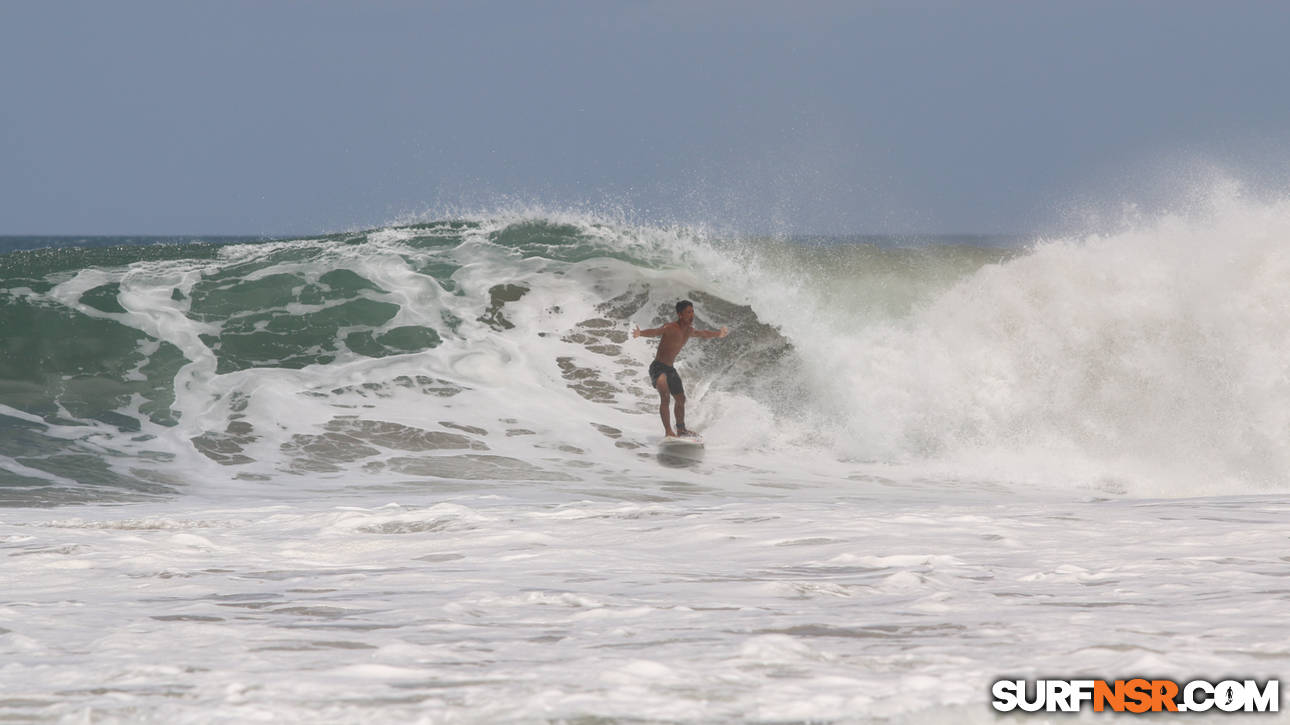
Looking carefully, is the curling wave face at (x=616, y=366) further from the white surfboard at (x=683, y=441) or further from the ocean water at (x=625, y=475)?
the white surfboard at (x=683, y=441)

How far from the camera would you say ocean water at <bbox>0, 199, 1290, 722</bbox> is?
3322 millimetres

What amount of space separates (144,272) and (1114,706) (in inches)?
587

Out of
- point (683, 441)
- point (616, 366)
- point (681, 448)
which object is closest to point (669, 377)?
point (683, 441)

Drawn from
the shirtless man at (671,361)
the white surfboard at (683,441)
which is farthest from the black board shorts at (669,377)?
the white surfboard at (683,441)

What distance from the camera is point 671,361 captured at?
1106 centimetres

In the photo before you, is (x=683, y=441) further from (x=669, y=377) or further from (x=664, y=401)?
(x=669, y=377)

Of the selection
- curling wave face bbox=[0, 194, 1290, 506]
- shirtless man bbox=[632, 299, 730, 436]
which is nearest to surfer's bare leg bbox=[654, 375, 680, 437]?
shirtless man bbox=[632, 299, 730, 436]

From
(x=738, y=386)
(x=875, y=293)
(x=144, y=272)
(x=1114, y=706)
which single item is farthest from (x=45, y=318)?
(x=1114, y=706)

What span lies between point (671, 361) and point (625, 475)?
7.01 ft

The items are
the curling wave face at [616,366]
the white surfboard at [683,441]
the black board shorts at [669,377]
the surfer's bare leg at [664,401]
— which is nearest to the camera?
the curling wave face at [616,366]

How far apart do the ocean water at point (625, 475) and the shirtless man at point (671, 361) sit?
0.30 m

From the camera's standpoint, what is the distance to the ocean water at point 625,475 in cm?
332

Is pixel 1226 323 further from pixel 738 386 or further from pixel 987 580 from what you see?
pixel 987 580

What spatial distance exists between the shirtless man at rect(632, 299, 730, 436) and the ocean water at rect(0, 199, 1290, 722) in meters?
0.30
